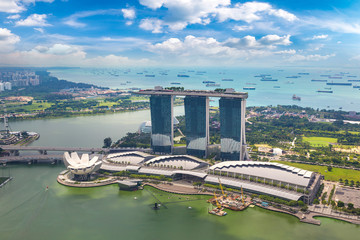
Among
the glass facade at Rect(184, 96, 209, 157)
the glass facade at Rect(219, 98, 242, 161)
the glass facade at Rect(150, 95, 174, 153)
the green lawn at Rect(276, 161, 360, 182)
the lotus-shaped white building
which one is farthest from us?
the glass facade at Rect(150, 95, 174, 153)

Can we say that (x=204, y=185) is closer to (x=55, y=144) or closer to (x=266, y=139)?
(x=266, y=139)

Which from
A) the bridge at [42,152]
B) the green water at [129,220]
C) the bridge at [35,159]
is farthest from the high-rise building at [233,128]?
the bridge at [35,159]

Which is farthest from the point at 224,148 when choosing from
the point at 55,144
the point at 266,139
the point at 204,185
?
the point at 55,144

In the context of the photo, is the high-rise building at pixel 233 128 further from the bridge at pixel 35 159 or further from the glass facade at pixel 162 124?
the bridge at pixel 35 159

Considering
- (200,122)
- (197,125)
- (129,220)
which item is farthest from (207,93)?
(129,220)

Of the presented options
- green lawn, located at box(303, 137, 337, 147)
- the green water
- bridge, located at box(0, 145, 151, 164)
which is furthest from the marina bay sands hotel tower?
green lawn, located at box(303, 137, 337, 147)

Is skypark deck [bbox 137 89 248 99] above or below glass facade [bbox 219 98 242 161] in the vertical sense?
above

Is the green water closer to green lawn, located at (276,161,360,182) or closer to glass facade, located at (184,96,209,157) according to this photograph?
glass facade, located at (184,96,209,157)
